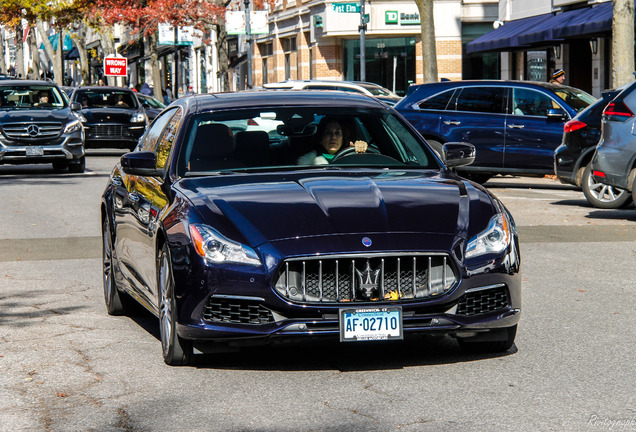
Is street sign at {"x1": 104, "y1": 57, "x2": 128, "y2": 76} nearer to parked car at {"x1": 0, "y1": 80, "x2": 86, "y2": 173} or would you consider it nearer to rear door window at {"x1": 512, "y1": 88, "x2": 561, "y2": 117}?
parked car at {"x1": 0, "y1": 80, "x2": 86, "y2": 173}

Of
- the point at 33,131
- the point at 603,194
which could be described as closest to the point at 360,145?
the point at 603,194

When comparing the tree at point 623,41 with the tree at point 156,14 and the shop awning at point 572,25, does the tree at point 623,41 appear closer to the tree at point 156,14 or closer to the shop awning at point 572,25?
the shop awning at point 572,25

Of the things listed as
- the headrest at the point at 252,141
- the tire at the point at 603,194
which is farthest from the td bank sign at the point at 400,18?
the headrest at the point at 252,141

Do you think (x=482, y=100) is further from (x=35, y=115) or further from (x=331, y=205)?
(x=331, y=205)

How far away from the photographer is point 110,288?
863 cm

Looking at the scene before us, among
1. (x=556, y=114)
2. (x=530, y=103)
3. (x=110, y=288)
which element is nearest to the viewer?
(x=110, y=288)

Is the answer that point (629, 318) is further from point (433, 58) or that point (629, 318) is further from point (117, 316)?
point (433, 58)

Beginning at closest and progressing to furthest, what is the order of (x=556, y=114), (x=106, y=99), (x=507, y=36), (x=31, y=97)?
(x=556, y=114)
(x=31, y=97)
(x=106, y=99)
(x=507, y=36)

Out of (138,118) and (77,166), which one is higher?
(138,118)

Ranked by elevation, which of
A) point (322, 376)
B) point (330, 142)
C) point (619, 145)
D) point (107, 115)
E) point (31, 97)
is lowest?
point (322, 376)

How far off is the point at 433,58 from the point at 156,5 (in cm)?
2173

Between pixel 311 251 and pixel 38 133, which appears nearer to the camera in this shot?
pixel 311 251

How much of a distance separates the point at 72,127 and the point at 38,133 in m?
0.70

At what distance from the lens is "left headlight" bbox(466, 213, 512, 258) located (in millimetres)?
6316
